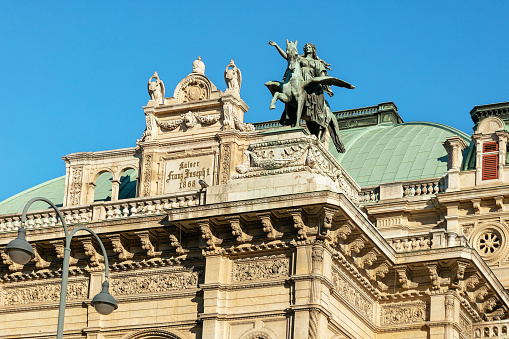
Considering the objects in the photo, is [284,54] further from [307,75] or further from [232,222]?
[232,222]

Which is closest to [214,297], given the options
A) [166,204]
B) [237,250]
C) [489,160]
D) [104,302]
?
[237,250]

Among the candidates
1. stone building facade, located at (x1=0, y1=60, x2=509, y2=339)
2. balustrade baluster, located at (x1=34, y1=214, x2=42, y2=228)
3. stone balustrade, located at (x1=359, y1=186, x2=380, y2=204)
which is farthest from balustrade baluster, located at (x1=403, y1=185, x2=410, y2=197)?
balustrade baluster, located at (x1=34, y1=214, x2=42, y2=228)

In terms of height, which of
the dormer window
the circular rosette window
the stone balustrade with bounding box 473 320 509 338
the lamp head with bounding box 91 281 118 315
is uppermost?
the dormer window

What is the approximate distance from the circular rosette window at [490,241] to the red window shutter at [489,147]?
12.3 ft

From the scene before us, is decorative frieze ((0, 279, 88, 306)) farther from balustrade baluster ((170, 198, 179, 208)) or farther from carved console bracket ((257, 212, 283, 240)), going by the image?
carved console bracket ((257, 212, 283, 240))

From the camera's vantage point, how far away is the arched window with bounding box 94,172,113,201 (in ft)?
174

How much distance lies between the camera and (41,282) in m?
41.1

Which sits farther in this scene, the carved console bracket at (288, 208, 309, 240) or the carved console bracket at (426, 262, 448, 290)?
the carved console bracket at (426, 262, 448, 290)

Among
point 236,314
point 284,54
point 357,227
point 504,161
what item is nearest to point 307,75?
point 284,54

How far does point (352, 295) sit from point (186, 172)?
935 cm

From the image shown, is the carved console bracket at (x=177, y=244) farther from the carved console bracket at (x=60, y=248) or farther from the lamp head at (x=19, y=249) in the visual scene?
the lamp head at (x=19, y=249)

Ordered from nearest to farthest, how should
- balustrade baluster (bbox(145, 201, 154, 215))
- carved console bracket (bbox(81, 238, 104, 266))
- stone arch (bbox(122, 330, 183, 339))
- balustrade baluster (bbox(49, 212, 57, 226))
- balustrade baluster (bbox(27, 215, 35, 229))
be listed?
1. stone arch (bbox(122, 330, 183, 339))
2. carved console bracket (bbox(81, 238, 104, 266))
3. balustrade baluster (bbox(145, 201, 154, 215))
4. balustrade baluster (bbox(49, 212, 57, 226))
5. balustrade baluster (bbox(27, 215, 35, 229))

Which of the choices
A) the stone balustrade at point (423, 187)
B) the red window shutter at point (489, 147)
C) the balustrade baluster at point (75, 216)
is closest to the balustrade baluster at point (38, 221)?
the balustrade baluster at point (75, 216)

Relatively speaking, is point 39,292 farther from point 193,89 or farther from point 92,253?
point 193,89
